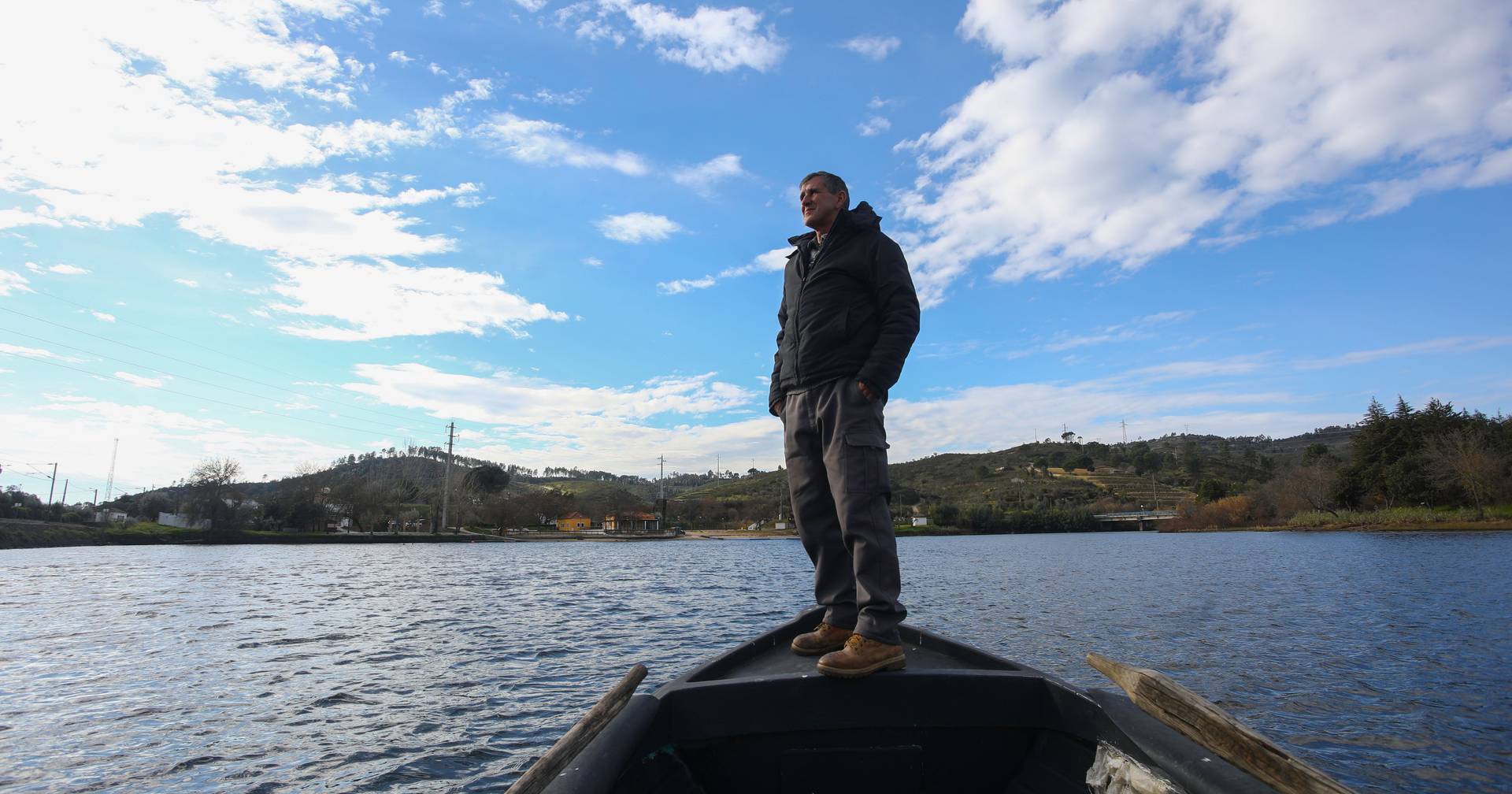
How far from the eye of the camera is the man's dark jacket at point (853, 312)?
3188mm

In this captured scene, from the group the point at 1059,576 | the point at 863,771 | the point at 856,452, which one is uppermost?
the point at 856,452

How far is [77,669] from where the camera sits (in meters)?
10.2

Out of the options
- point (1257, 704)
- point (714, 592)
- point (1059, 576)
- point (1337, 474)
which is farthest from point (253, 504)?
point (1337, 474)

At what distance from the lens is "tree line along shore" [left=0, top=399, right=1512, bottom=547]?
6316cm

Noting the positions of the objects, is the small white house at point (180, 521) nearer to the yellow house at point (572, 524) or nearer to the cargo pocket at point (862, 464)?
the yellow house at point (572, 524)

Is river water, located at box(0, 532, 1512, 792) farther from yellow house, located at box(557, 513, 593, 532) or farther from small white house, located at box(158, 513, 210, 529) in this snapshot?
yellow house, located at box(557, 513, 593, 532)

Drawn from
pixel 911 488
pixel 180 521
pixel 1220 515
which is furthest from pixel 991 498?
pixel 180 521

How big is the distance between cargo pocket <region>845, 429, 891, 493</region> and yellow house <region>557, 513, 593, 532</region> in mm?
125564

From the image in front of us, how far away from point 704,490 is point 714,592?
172109 millimetres

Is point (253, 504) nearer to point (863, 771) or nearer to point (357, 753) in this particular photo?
point (357, 753)

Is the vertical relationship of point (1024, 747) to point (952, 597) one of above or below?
above

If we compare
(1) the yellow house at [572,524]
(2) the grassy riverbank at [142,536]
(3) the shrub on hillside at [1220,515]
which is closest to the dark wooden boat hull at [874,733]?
(2) the grassy riverbank at [142,536]

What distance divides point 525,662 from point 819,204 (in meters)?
9.39

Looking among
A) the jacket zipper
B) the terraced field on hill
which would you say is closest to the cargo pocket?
the jacket zipper
